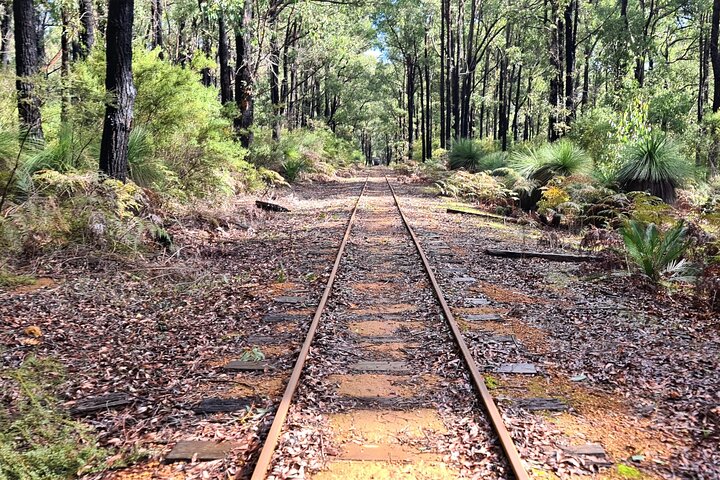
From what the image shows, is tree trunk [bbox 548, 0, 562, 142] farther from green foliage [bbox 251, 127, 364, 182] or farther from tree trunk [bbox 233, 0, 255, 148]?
green foliage [bbox 251, 127, 364, 182]

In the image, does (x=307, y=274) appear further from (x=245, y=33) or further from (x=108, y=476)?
(x=245, y=33)

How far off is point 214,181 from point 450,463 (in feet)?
33.2

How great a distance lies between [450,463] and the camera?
361cm

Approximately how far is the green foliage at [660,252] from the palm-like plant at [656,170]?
19.1 feet

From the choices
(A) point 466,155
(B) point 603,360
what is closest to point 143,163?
(B) point 603,360

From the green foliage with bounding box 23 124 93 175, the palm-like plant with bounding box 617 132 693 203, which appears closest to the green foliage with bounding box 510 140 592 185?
the palm-like plant with bounding box 617 132 693 203

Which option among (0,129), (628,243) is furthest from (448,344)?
(0,129)

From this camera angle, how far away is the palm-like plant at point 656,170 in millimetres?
13351

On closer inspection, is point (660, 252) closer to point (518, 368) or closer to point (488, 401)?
point (518, 368)

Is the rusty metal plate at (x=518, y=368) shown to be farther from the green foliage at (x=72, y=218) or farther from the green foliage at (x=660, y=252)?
the green foliage at (x=72, y=218)

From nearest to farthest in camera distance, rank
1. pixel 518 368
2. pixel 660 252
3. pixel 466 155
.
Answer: pixel 518 368
pixel 660 252
pixel 466 155

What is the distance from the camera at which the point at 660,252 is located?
792 cm

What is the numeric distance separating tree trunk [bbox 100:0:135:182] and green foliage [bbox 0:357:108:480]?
5.48 m

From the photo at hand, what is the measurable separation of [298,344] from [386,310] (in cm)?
151
